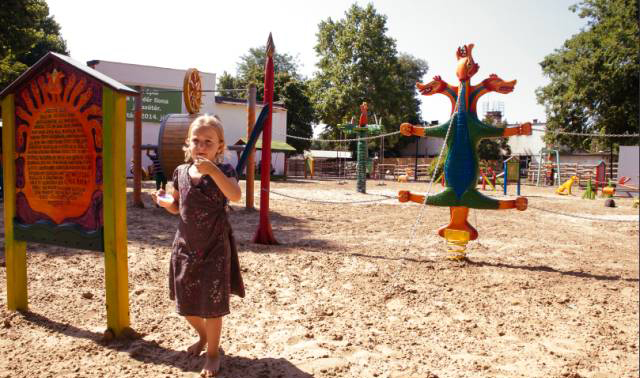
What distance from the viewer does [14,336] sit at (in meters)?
2.78

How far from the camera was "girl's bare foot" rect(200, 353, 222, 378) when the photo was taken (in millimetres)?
2264

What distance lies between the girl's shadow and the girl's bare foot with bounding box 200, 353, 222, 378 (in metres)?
0.03

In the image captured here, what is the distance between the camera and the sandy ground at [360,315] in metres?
2.45

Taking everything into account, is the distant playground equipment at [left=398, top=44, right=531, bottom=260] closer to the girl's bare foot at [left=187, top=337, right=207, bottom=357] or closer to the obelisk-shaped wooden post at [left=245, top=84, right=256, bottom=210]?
the girl's bare foot at [left=187, top=337, right=207, bottom=357]

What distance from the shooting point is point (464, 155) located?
4.83 metres

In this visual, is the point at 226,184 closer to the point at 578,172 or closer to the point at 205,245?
the point at 205,245

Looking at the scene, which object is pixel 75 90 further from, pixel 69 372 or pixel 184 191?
pixel 69 372

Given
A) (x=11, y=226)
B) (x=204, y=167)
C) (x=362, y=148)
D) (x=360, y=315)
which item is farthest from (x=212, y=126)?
(x=362, y=148)

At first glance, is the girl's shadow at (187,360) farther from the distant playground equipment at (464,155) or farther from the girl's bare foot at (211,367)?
the distant playground equipment at (464,155)

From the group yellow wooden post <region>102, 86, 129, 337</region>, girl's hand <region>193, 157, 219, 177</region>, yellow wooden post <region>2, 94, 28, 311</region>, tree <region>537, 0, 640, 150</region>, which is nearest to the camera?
girl's hand <region>193, 157, 219, 177</region>

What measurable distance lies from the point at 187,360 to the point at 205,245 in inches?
27.5

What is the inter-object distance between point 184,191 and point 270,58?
3958 mm

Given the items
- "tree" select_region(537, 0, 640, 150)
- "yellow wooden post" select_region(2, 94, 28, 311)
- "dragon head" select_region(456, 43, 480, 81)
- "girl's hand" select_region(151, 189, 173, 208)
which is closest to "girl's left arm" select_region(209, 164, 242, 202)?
"girl's hand" select_region(151, 189, 173, 208)

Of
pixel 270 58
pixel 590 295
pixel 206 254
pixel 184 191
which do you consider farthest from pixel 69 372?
pixel 270 58
